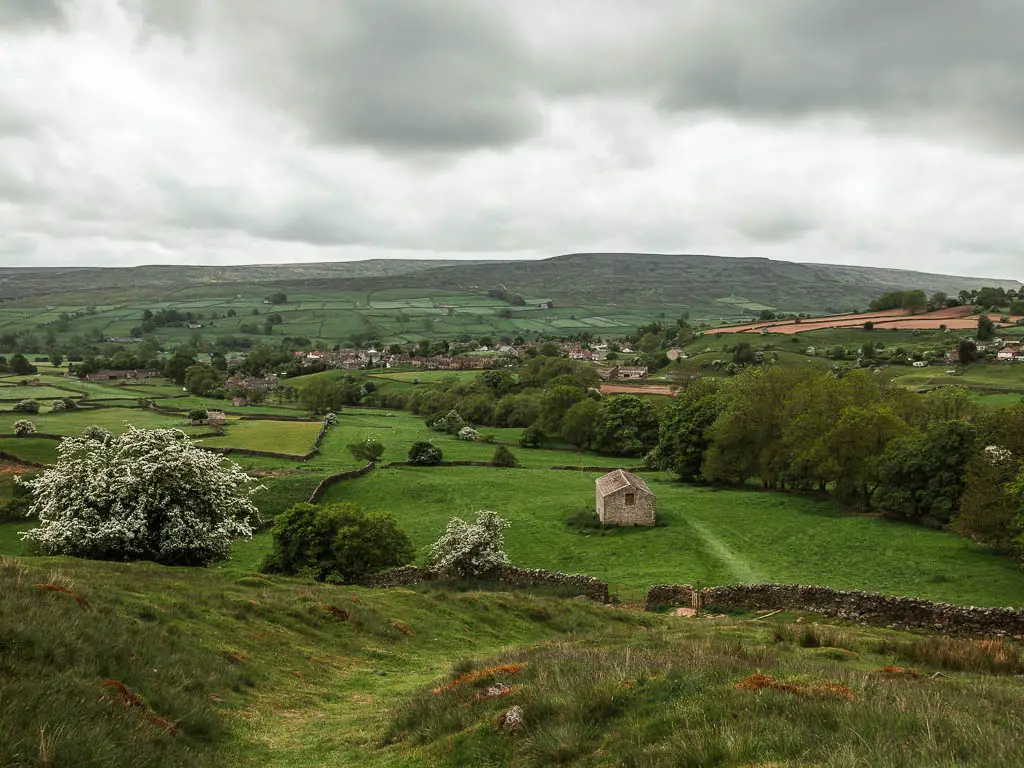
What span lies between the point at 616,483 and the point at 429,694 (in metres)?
35.7

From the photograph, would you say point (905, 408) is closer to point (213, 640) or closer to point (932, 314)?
point (213, 640)

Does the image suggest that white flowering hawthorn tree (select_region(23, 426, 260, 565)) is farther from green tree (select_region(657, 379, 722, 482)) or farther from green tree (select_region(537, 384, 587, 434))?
green tree (select_region(537, 384, 587, 434))

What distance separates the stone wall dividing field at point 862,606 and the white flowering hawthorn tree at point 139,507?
790 inches

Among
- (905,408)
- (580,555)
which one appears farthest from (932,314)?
(580,555)

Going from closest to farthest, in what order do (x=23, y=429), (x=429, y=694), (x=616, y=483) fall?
1. (x=429, y=694)
2. (x=616, y=483)
3. (x=23, y=429)

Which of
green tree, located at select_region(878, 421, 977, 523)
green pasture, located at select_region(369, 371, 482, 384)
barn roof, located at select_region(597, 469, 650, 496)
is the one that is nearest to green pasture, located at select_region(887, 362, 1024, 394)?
green tree, located at select_region(878, 421, 977, 523)

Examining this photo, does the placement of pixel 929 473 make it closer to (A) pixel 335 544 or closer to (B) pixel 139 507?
(A) pixel 335 544

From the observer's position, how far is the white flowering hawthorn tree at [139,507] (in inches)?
1050

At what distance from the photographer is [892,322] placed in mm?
156125

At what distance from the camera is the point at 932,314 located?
529 feet

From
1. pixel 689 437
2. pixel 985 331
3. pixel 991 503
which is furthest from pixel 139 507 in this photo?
pixel 985 331

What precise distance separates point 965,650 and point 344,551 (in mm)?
25571

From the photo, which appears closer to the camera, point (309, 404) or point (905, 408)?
point (905, 408)

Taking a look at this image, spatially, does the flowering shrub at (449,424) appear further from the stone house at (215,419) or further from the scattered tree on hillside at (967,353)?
the scattered tree on hillside at (967,353)
